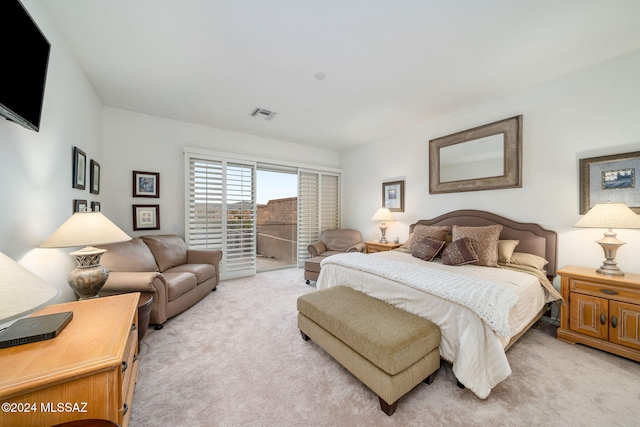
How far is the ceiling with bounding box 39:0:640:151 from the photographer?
1.80 m

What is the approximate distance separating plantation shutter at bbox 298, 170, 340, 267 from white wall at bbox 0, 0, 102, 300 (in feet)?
11.4

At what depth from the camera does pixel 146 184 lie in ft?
12.2

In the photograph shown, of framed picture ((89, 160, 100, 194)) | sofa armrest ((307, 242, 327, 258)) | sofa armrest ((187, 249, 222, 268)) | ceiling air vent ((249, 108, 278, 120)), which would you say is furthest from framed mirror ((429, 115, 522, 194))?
framed picture ((89, 160, 100, 194))

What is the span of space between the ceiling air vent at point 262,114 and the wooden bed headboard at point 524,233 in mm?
3229

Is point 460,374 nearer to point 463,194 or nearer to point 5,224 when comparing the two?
point 463,194

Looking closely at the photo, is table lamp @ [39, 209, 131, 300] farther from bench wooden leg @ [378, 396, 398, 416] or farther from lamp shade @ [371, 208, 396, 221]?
lamp shade @ [371, 208, 396, 221]

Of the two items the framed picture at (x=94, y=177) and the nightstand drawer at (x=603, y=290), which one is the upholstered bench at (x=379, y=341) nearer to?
the nightstand drawer at (x=603, y=290)

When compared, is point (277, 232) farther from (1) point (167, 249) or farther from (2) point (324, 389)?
(2) point (324, 389)

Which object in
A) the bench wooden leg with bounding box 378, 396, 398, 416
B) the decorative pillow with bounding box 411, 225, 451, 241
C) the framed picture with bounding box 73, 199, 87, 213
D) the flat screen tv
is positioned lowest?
the bench wooden leg with bounding box 378, 396, 398, 416

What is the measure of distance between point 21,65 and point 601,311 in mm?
4550

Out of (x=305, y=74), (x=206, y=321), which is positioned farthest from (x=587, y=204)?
(x=206, y=321)

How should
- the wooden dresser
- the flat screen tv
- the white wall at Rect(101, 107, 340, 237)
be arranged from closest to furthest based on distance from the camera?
the wooden dresser, the flat screen tv, the white wall at Rect(101, 107, 340, 237)

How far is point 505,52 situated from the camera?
7.46 ft

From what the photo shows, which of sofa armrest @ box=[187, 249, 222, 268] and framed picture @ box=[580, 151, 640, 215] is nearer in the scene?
framed picture @ box=[580, 151, 640, 215]
